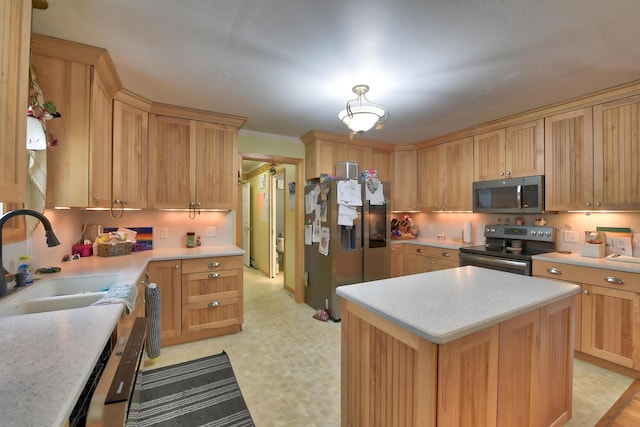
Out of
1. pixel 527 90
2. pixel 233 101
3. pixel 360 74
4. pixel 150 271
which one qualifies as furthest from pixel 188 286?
pixel 527 90

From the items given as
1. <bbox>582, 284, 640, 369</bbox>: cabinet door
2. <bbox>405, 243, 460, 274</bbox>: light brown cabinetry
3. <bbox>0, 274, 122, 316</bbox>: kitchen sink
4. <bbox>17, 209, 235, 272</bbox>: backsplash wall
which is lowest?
<bbox>582, 284, 640, 369</bbox>: cabinet door

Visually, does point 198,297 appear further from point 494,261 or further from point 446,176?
point 446,176

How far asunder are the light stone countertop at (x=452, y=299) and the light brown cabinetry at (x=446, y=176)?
2.08m

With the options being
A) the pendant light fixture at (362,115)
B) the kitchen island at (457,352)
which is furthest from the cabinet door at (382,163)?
the kitchen island at (457,352)

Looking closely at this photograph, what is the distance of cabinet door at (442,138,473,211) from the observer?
363 cm

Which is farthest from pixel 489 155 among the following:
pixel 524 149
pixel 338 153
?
pixel 338 153

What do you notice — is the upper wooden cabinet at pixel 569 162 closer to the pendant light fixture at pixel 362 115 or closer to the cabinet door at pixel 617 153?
the cabinet door at pixel 617 153

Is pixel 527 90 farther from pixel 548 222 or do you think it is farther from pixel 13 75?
pixel 13 75

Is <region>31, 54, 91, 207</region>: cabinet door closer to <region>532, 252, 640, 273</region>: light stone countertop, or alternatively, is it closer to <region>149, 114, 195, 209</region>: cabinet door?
<region>149, 114, 195, 209</region>: cabinet door

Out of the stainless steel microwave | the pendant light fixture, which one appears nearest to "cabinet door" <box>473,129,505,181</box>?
the stainless steel microwave

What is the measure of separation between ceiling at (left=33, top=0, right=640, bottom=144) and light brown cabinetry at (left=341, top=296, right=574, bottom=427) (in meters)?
1.59

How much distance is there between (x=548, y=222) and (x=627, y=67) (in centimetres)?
163

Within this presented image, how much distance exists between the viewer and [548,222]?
314cm

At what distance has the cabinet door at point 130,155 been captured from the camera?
2392 mm
